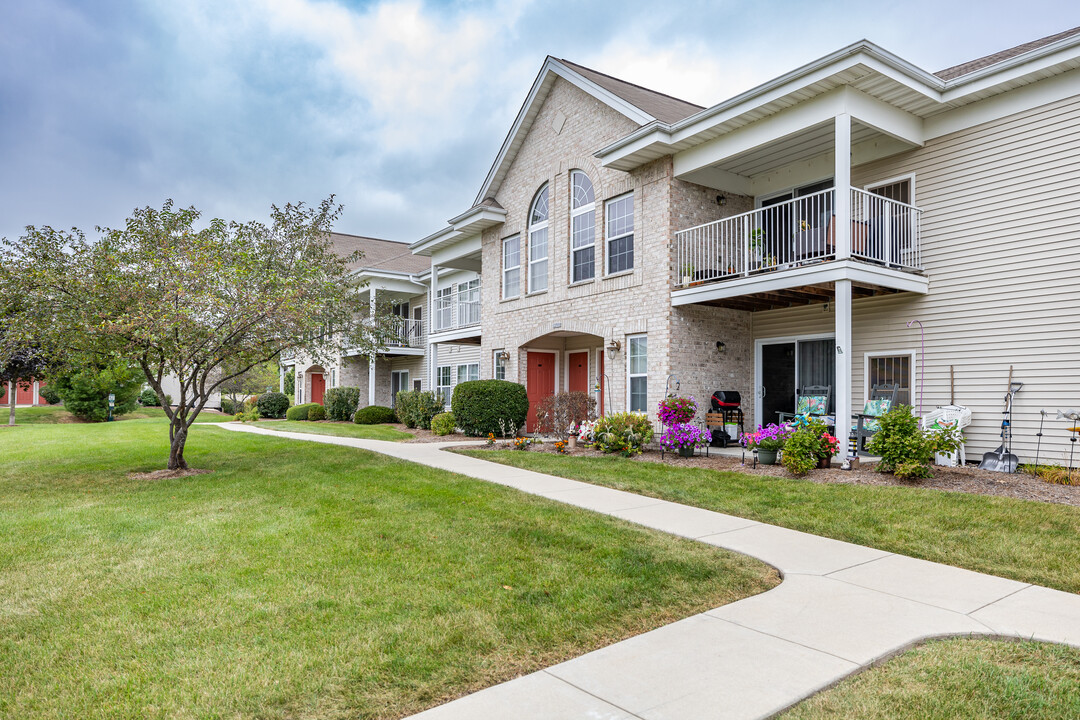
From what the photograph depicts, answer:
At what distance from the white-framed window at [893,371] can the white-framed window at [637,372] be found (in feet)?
13.6

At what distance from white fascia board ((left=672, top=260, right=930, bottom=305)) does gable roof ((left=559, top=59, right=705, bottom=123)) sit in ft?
13.9

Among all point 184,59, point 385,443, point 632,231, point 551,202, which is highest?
point 184,59

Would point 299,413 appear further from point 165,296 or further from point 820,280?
point 820,280

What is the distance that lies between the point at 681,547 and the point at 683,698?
Result: 2.66 metres

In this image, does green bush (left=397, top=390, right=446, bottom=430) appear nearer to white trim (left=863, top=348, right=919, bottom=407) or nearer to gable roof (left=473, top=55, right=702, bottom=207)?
gable roof (left=473, top=55, right=702, bottom=207)

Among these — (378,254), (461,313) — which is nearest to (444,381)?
(461,313)

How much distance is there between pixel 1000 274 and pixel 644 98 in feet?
27.9

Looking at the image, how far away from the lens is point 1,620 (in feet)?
12.9

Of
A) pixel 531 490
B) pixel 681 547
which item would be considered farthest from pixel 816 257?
pixel 681 547

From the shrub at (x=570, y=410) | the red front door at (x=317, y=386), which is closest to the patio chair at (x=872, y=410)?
the shrub at (x=570, y=410)

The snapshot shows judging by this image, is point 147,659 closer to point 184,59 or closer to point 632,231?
point 632,231

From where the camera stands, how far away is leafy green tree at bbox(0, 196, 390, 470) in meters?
8.80

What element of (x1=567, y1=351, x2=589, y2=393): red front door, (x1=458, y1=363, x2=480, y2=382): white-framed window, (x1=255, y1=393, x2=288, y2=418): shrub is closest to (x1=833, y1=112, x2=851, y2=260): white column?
(x1=567, y1=351, x2=589, y2=393): red front door

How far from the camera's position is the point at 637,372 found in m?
13.7
